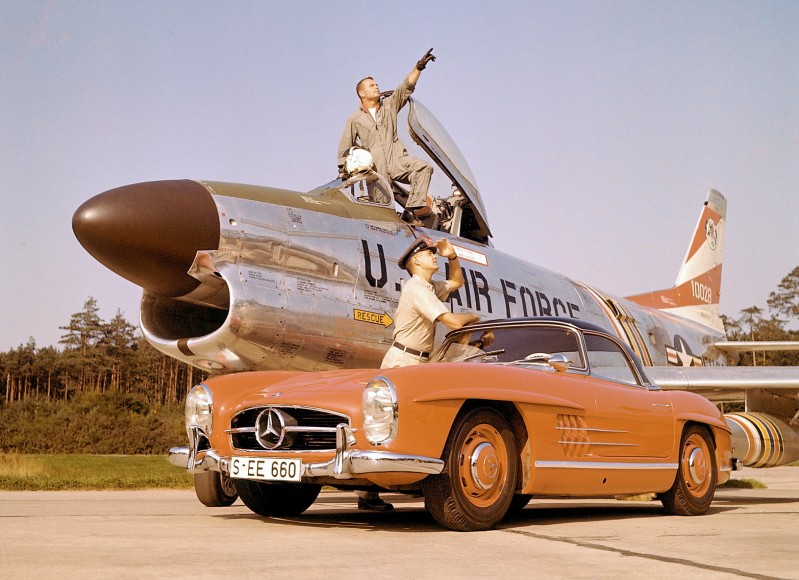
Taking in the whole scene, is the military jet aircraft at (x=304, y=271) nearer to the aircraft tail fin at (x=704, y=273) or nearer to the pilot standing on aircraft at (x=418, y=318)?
the pilot standing on aircraft at (x=418, y=318)

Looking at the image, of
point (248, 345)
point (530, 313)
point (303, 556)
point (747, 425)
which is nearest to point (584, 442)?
point (303, 556)

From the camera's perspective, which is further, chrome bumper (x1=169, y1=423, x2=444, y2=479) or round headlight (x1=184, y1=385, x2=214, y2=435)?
round headlight (x1=184, y1=385, x2=214, y2=435)

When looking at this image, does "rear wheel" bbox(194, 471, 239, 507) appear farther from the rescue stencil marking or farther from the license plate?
the license plate

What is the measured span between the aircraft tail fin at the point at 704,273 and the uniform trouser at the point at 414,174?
1166 centimetres

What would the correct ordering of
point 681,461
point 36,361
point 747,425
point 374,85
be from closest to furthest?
point 681,461
point 747,425
point 374,85
point 36,361

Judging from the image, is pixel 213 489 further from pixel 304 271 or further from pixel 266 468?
pixel 266 468

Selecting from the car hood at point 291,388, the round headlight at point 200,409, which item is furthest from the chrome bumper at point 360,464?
the round headlight at point 200,409

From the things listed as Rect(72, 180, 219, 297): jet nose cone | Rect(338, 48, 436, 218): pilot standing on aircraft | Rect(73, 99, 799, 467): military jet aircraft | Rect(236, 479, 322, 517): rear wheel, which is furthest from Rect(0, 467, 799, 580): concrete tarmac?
Rect(338, 48, 436, 218): pilot standing on aircraft

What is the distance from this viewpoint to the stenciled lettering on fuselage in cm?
893

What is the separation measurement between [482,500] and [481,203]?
22.5ft

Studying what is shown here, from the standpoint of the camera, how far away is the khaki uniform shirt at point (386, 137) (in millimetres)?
10594

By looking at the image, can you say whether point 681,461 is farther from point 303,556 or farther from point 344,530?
point 303,556

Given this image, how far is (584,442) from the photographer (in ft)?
19.4

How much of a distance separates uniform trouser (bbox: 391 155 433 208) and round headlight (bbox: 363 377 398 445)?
5.64 metres
